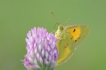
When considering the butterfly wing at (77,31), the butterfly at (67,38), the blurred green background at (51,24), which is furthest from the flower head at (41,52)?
the blurred green background at (51,24)

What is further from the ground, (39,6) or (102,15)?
(39,6)

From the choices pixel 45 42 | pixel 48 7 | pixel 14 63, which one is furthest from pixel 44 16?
pixel 45 42

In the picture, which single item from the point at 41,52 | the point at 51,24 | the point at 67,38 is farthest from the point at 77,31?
the point at 51,24

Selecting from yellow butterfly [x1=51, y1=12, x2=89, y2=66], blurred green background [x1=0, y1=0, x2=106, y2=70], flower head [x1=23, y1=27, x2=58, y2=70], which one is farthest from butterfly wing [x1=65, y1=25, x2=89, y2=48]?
blurred green background [x1=0, y1=0, x2=106, y2=70]

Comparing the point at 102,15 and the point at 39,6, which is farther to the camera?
the point at 39,6

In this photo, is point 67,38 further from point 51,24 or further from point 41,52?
point 51,24

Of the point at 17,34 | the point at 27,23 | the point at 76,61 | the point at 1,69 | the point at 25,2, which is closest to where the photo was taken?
the point at 1,69

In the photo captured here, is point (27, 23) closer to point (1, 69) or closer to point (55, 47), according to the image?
point (1, 69)
